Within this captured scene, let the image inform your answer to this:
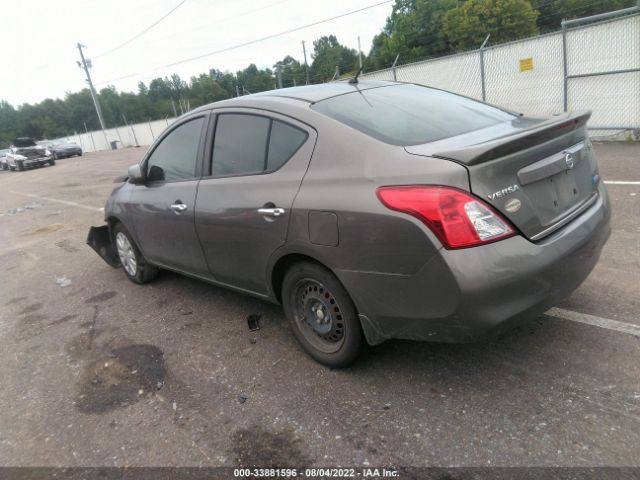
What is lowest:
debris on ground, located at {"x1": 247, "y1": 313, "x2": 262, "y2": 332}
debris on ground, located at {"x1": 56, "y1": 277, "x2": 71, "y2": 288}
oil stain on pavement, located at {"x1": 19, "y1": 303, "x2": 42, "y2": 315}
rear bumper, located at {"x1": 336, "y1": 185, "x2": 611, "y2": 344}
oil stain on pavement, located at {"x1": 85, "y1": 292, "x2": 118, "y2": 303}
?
debris on ground, located at {"x1": 56, "y1": 277, "x2": 71, "y2": 288}

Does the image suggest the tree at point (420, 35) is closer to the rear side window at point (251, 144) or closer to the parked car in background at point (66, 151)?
the parked car in background at point (66, 151)

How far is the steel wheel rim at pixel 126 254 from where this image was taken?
198 inches

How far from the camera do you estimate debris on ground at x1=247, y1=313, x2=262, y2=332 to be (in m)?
3.77

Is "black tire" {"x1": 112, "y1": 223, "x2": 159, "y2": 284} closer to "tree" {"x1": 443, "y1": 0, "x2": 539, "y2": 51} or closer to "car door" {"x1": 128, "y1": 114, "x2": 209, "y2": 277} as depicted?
"car door" {"x1": 128, "y1": 114, "x2": 209, "y2": 277}

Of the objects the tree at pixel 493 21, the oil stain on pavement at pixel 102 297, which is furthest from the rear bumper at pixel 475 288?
the tree at pixel 493 21

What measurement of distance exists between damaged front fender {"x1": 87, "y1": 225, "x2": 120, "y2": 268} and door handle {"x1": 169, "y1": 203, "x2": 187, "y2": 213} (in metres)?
1.95

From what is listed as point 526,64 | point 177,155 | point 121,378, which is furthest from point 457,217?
point 526,64

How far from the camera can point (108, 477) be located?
96.6 inches

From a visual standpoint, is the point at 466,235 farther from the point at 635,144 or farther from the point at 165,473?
the point at 635,144

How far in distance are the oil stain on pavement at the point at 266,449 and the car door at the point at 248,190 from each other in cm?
102

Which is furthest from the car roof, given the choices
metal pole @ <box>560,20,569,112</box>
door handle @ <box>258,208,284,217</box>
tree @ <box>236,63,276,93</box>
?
tree @ <box>236,63,276,93</box>

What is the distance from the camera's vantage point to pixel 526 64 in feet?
36.6

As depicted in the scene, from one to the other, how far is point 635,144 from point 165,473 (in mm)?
10088

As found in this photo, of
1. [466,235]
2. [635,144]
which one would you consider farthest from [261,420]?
[635,144]
